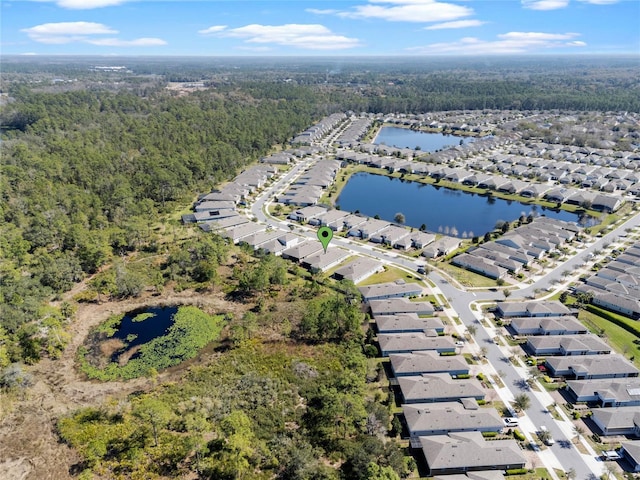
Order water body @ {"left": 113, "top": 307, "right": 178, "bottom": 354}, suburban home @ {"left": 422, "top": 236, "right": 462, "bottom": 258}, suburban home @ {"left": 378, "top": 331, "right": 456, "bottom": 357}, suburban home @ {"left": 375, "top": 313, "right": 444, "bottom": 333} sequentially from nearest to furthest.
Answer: suburban home @ {"left": 378, "top": 331, "right": 456, "bottom": 357} < suburban home @ {"left": 375, "top": 313, "right": 444, "bottom": 333} < water body @ {"left": 113, "top": 307, "right": 178, "bottom": 354} < suburban home @ {"left": 422, "top": 236, "right": 462, "bottom": 258}

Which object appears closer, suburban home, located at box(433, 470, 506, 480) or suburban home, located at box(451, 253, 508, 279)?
suburban home, located at box(433, 470, 506, 480)

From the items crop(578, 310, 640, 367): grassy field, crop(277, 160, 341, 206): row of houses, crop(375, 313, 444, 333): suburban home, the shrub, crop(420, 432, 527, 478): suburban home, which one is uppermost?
crop(277, 160, 341, 206): row of houses

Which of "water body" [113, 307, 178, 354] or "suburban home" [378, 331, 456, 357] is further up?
"suburban home" [378, 331, 456, 357]

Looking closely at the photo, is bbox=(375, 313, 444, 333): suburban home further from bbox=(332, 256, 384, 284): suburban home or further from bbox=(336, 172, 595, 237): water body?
bbox=(336, 172, 595, 237): water body

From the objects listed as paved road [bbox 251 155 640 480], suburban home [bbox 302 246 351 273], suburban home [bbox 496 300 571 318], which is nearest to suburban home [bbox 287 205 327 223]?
paved road [bbox 251 155 640 480]

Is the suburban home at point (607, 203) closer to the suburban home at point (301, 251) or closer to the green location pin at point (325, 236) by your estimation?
the green location pin at point (325, 236)

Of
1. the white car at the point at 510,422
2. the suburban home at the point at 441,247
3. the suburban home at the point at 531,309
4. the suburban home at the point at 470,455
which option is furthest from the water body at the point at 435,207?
the suburban home at the point at 470,455

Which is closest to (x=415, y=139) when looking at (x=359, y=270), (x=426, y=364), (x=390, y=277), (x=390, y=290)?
(x=390, y=277)
